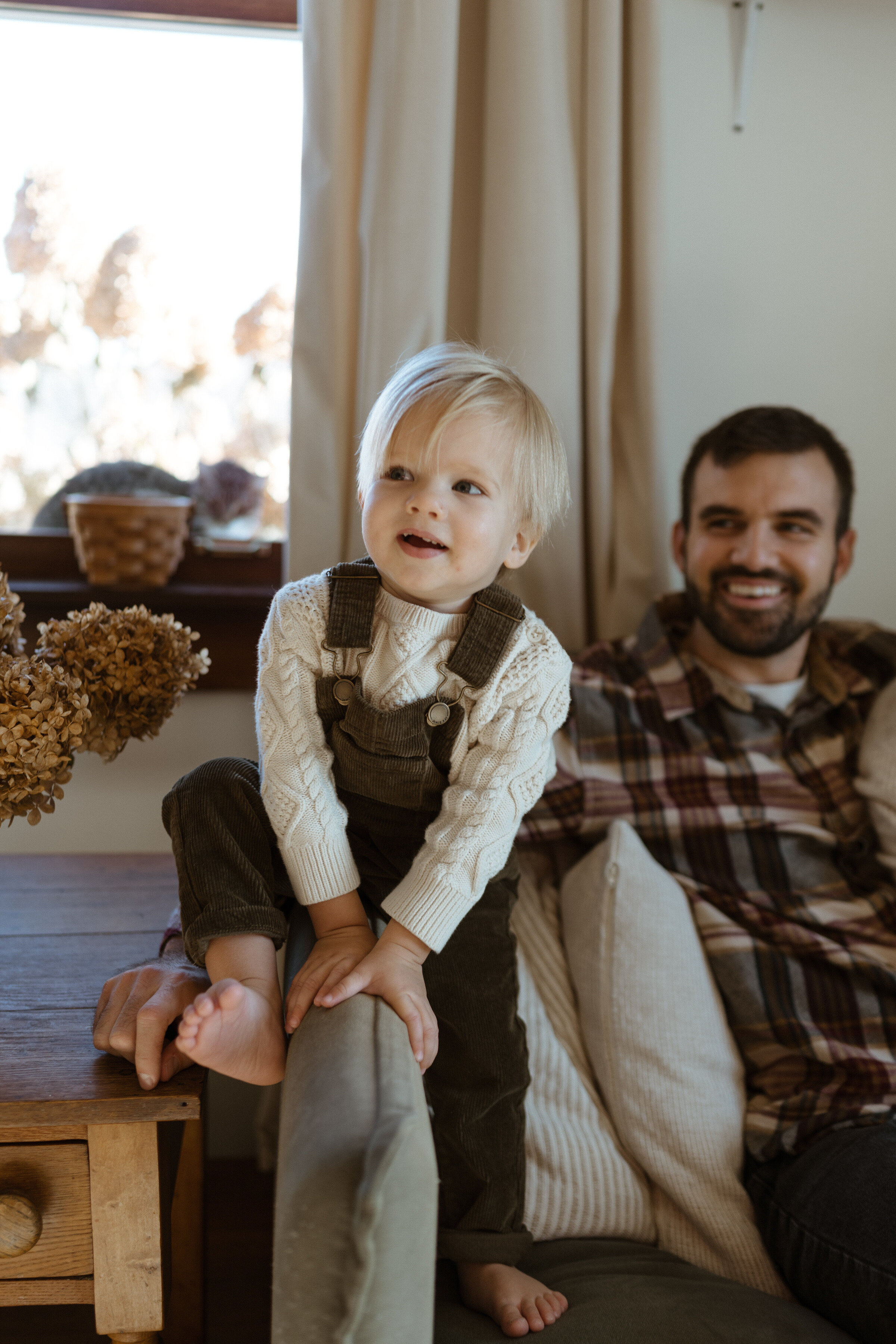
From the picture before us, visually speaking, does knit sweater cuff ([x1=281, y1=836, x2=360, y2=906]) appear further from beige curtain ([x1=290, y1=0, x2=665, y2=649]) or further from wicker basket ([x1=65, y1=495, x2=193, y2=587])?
wicker basket ([x1=65, y1=495, x2=193, y2=587])

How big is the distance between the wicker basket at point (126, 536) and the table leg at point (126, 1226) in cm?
94

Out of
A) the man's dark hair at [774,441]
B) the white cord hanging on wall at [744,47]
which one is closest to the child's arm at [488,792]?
the man's dark hair at [774,441]

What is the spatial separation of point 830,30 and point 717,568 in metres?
1.01

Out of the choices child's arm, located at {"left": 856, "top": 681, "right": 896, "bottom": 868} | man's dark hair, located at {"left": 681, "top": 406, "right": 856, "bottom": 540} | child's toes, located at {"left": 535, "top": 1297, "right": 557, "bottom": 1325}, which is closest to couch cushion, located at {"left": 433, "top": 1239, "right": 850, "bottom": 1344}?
child's toes, located at {"left": 535, "top": 1297, "right": 557, "bottom": 1325}

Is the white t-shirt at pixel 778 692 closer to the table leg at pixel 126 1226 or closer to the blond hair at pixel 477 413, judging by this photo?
the blond hair at pixel 477 413

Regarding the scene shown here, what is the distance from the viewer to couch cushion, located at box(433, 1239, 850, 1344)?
922mm

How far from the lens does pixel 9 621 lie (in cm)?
103

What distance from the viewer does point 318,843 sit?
98cm

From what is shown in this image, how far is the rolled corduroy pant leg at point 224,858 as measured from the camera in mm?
943

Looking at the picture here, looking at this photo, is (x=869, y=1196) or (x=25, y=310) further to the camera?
(x=25, y=310)

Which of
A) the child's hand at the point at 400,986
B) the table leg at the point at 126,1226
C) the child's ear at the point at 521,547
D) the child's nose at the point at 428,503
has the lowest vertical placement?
the table leg at the point at 126,1226

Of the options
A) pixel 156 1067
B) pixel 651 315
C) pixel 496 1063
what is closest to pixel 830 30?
pixel 651 315

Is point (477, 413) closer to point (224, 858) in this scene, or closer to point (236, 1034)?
point (224, 858)

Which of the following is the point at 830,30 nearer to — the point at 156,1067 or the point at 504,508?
the point at 504,508
